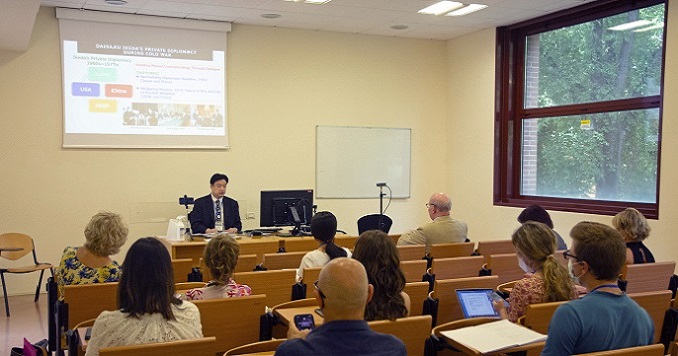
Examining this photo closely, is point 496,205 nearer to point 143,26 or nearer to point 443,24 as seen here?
point 443,24

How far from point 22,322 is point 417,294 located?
4371 millimetres

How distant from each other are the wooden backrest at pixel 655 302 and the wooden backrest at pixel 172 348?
2.26 meters

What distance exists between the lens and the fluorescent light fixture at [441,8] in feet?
23.9

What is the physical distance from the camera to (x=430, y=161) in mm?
9562

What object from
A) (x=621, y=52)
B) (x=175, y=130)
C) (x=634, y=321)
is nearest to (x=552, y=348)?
(x=634, y=321)

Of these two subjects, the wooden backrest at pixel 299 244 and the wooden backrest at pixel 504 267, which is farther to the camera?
the wooden backrest at pixel 299 244

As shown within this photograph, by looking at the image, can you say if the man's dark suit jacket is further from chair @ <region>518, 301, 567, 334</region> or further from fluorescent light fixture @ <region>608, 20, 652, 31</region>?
fluorescent light fixture @ <region>608, 20, 652, 31</region>

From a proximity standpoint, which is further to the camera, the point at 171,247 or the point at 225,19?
the point at 225,19

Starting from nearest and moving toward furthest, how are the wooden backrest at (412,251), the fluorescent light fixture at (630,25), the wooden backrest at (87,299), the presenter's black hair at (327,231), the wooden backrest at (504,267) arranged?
the wooden backrest at (87,299) < the presenter's black hair at (327,231) < the wooden backrest at (504,267) < the wooden backrest at (412,251) < the fluorescent light fixture at (630,25)

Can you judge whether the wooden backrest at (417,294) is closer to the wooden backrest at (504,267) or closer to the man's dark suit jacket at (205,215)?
the wooden backrest at (504,267)

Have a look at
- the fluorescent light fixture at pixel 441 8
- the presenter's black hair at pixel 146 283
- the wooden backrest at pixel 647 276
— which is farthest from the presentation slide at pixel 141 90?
the wooden backrest at pixel 647 276

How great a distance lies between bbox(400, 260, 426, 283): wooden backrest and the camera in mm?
4325

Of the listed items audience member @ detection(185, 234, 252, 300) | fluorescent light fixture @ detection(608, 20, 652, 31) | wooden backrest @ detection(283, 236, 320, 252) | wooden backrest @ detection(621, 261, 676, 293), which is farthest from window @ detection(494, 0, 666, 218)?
audience member @ detection(185, 234, 252, 300)

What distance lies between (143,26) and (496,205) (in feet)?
17.5
